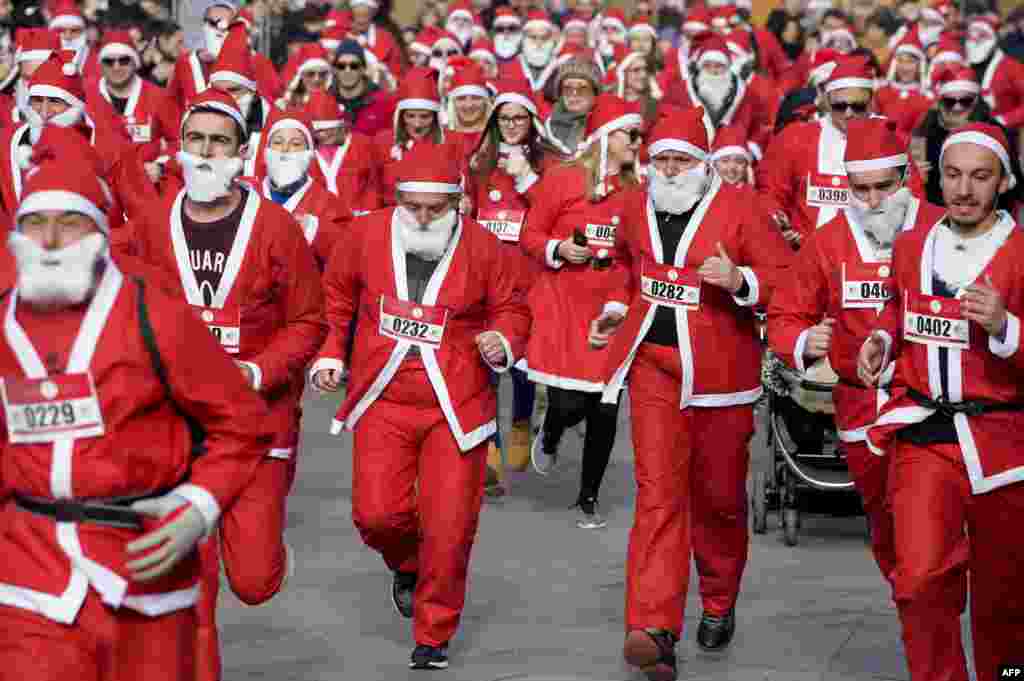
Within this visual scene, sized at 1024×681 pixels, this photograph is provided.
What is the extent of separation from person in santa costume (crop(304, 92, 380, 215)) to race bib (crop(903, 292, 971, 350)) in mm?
7375

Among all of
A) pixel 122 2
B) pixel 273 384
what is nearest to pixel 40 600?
pixel 273 384

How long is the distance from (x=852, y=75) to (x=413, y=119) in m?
2.76

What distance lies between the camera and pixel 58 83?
11.9 meters

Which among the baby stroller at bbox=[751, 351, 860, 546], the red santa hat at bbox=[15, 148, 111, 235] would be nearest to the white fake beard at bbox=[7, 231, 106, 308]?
the red santa hat at bbox=[15, 148, 111, 235]

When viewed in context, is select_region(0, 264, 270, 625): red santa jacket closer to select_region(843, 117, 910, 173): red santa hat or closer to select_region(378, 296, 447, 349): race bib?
select_region(378, 296, 447, 349): race bib

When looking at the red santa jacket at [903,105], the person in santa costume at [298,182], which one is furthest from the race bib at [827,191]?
the red santa jacket at [903,105]

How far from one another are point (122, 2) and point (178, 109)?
9070 millimetres

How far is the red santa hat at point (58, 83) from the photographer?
11.8 metres

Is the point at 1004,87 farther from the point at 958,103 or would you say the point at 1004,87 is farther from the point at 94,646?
the point at 94,646

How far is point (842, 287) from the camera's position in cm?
909

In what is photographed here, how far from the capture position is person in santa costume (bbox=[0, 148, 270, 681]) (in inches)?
241

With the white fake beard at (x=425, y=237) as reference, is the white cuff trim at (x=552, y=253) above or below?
below

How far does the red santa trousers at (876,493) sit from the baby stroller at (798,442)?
239 centimetres

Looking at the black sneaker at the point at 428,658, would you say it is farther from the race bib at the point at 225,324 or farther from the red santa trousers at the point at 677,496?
the race bib at the point at 225,324
